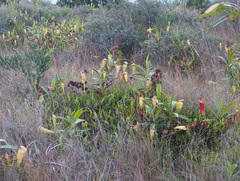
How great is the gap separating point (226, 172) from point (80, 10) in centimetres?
1014

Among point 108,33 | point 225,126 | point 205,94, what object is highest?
point 108,33

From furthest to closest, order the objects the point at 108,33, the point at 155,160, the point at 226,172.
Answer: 1. the point at 108,33
2. the point at 155,160
3. the point at 226,172

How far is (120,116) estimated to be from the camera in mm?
2457

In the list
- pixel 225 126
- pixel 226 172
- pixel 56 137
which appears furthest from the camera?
pixel 225 126

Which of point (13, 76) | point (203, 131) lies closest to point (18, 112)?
point (13, 76)

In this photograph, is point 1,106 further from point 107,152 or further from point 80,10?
point 80,10

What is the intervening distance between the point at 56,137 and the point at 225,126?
1609 millimetres

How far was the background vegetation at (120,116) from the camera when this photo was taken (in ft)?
5.71

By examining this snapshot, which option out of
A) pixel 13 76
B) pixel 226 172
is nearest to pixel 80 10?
pixel 13 76

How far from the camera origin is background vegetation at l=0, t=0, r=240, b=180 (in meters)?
1.74

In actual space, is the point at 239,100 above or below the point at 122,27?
below

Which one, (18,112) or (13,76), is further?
(13,76)

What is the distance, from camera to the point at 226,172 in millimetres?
1661

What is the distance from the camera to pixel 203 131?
2.17 m
